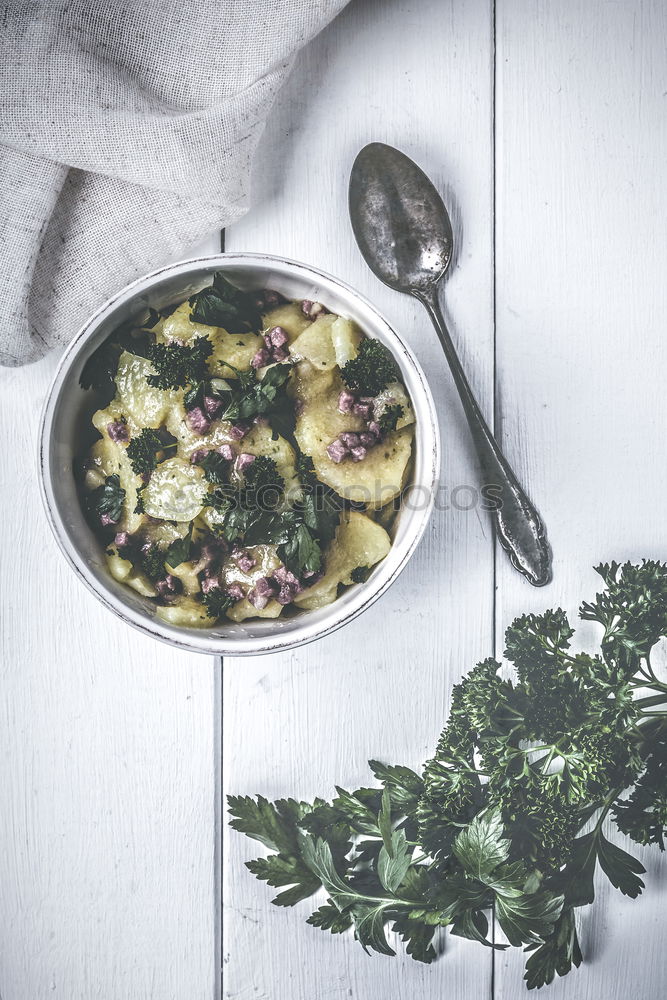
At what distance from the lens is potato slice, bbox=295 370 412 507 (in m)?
1.23

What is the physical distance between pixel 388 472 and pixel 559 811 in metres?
0.77

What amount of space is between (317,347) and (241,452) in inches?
8.7

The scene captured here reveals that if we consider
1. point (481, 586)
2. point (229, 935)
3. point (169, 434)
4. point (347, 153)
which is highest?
point (347, 153)

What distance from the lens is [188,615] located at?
48.9 inches

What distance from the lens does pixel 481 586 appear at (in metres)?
1.46

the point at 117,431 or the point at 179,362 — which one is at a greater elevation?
the point at 179,362

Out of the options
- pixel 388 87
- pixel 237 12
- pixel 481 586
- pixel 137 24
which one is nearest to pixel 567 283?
pixel 388 87

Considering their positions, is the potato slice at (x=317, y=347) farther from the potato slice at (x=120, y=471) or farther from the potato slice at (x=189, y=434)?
the potato slice at (x=120, y=471)

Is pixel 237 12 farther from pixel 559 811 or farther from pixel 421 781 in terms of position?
pixel 559 811

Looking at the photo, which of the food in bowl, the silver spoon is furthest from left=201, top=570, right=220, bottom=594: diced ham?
the silver spoon

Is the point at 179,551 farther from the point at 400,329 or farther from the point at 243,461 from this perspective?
the point at 400,329

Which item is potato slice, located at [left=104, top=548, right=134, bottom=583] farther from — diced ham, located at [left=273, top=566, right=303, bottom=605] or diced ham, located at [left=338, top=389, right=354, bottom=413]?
diced ham, located at [left=338, top=389, right=354, bottom=413]

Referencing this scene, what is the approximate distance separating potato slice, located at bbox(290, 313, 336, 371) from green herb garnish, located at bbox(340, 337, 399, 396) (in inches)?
1.3

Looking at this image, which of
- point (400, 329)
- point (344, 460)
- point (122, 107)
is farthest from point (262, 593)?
point (122, 107)
